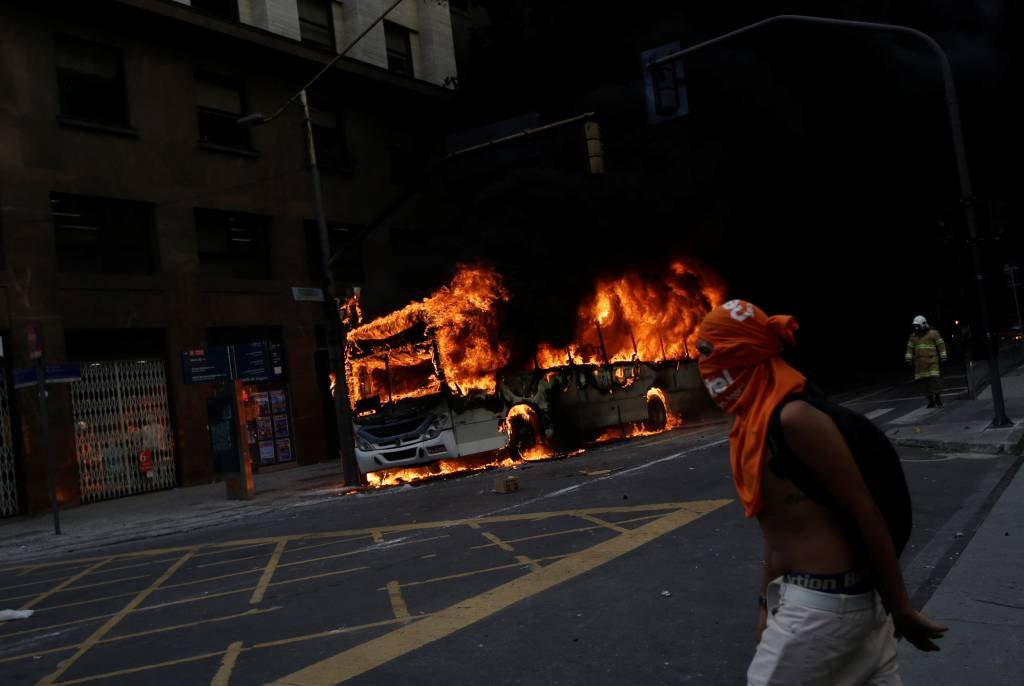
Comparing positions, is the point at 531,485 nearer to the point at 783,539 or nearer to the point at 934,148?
the point at 783,539

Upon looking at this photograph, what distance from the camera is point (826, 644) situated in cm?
229

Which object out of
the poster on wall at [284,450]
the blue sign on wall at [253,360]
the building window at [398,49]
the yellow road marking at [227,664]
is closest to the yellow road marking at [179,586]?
the yellow road marking at [227,664]

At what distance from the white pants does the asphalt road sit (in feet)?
6.43

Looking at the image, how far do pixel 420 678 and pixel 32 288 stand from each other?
51.1 feet

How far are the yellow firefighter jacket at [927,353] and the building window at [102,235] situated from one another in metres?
16.3

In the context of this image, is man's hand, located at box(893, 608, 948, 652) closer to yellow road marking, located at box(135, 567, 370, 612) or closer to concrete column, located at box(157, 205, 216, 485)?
yellow road marking, located at box(135, 567, 370, 612)

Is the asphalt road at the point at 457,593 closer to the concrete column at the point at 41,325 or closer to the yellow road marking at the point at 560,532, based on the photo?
the yellow road marking at the point at 560,532

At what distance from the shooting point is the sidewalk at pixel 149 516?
40.1ft

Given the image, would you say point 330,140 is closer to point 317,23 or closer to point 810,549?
point 317,23

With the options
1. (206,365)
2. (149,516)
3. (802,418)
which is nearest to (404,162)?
(206,365)

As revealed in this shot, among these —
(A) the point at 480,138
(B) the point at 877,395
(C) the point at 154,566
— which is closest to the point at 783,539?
(C) the point at 154,566

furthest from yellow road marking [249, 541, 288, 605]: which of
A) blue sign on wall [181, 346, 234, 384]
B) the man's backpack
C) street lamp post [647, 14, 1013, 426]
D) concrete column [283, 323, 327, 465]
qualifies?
concrete column [283, 323, 327, 465]

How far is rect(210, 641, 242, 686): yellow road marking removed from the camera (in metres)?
4.84

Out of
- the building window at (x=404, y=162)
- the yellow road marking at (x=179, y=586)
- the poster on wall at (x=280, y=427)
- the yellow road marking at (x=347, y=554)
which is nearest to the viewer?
the yellow road marking at (x=179, y=586)
